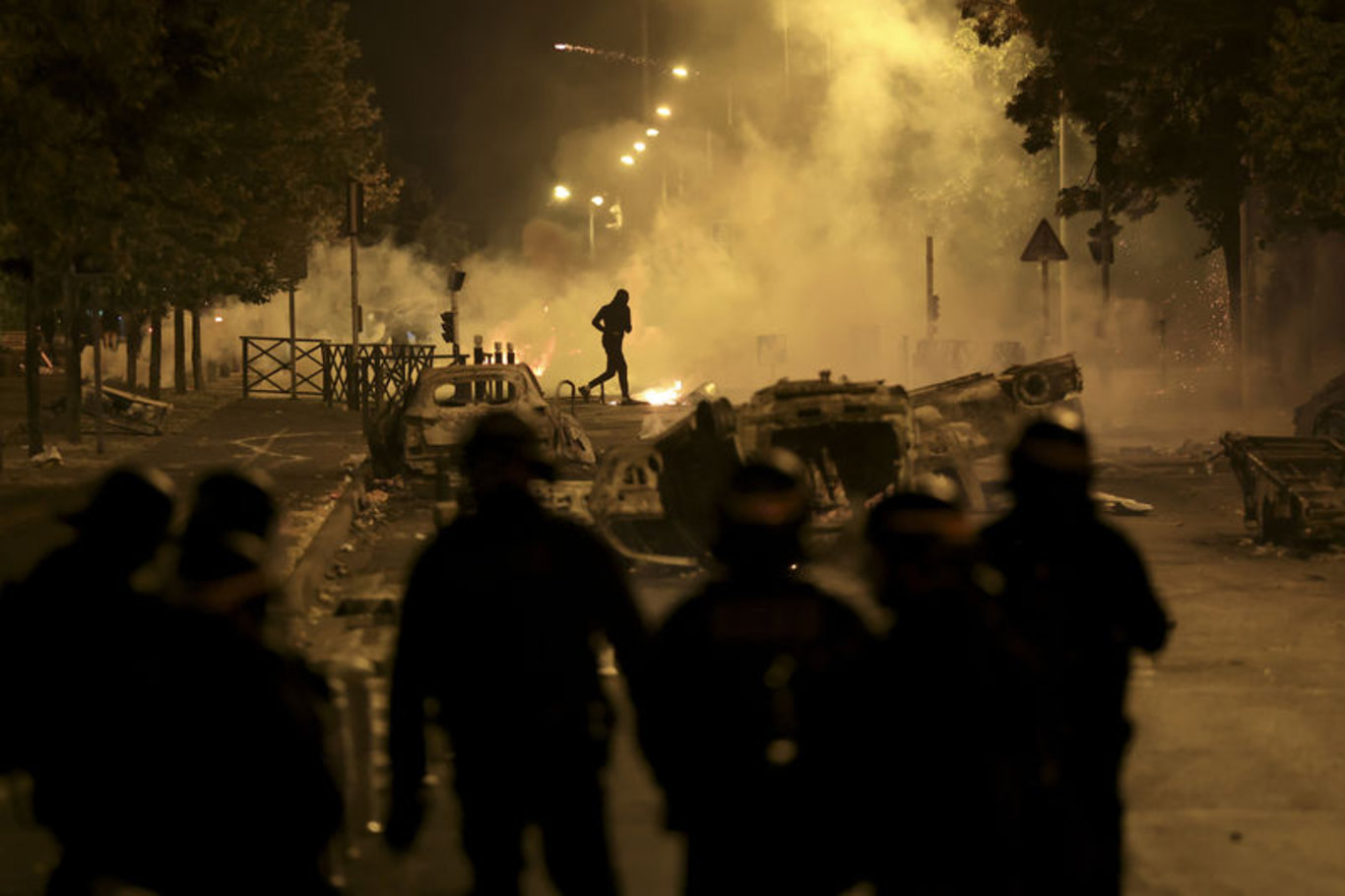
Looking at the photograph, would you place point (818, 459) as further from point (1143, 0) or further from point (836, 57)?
point (836, 57)

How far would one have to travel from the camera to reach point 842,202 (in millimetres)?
54375

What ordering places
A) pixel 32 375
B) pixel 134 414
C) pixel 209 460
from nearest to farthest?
pixel 209 460
pixel 32 375
pixel 134 414

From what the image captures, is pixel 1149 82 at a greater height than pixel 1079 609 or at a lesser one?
greater

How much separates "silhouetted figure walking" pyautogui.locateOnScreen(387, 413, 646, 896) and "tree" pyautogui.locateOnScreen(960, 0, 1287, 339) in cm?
1666

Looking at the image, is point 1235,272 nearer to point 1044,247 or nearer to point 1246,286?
point 1246,286

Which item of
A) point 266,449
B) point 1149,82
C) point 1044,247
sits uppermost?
point 1149,82

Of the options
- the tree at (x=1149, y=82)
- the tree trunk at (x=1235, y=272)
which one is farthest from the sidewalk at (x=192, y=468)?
the tree trunk at (x=1235, y=272)

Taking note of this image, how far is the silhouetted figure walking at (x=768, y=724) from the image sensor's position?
12.2ft

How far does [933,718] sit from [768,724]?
0.33m

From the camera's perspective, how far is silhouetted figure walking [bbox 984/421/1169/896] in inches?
170

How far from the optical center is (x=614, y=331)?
30766 millimetres

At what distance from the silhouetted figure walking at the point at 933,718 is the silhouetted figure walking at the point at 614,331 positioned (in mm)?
26333

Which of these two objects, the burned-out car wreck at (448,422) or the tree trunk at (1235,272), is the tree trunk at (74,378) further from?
the tree trunk at (1235,272)

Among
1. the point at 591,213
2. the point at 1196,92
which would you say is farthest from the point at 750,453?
the point at 591,213
